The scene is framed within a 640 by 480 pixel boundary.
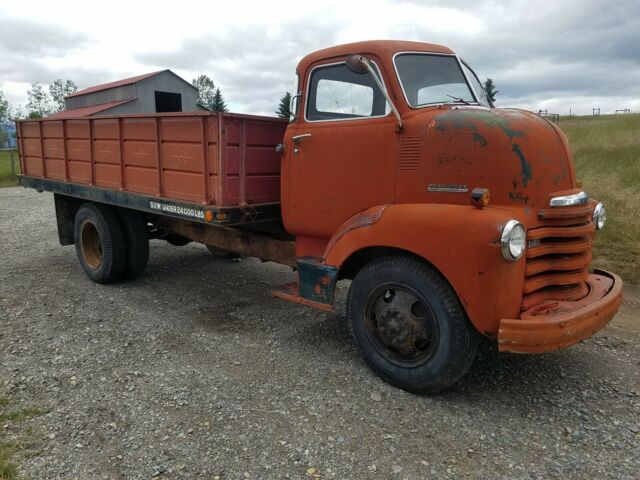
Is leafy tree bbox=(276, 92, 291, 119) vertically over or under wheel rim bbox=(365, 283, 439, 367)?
over

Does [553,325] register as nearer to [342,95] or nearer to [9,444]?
[342,95]

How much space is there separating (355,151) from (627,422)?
8.27 ft

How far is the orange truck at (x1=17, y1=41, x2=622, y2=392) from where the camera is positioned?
Result: 125 inches

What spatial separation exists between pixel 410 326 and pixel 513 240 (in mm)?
909

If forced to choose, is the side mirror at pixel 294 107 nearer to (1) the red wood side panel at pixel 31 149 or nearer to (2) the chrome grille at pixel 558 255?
(2) the chrome grille at pixel 558 255

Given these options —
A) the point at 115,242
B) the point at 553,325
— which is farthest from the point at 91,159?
the point at 553,325

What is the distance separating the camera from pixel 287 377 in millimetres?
3834

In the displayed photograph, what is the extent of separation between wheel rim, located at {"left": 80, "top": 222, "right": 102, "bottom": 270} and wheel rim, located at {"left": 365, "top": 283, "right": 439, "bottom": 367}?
4.08m

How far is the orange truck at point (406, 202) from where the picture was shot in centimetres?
316

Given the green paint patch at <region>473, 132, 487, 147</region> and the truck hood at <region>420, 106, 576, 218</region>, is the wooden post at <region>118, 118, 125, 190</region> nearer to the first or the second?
Answer: the truck hood at <region>420, 106, 576, 218</region>

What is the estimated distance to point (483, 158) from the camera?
3.28m

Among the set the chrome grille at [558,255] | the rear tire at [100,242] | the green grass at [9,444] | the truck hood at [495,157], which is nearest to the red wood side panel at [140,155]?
the rear tire at [100,242]

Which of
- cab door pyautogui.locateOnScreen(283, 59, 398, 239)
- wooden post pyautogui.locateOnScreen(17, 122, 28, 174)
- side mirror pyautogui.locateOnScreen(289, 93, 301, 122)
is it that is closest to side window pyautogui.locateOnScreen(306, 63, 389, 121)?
cab door pyautogui.locateOnScreen(283, 59, 398, 239)

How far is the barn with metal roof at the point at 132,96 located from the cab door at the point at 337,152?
4904 millimetres
